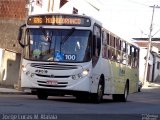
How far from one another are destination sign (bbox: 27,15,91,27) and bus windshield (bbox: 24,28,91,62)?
1.05 feet

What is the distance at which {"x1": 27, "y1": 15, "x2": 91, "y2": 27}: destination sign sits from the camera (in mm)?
21578

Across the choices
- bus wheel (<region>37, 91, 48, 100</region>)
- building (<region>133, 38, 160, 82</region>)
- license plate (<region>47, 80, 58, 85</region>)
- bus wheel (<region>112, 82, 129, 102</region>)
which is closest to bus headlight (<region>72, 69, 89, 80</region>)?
license plate (<region>47, 80, 58, 85</region>)

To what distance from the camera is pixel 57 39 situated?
21297mm

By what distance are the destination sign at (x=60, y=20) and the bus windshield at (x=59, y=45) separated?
1.05 ft

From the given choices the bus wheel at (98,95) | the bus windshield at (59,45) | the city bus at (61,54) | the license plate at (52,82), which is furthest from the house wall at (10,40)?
the license plate at (52,82)

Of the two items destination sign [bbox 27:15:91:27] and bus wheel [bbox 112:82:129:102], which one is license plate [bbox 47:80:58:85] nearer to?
destination sign [bbox 27:15:91:27]

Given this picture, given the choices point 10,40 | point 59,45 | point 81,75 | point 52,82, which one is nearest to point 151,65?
point 10,40

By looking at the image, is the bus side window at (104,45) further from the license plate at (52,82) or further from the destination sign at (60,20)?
the license plate at (52,82)

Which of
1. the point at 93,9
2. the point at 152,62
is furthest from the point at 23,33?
the point at 152,62

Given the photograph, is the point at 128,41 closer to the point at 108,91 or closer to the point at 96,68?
the point at 108,91

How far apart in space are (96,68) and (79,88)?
1401 millimetres

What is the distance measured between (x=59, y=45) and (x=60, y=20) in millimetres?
1131

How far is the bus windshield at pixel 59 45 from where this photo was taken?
21.1 meters

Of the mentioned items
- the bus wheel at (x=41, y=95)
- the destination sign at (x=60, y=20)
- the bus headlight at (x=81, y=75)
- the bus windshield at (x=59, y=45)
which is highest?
the destination sign at (x=60, y=20)
